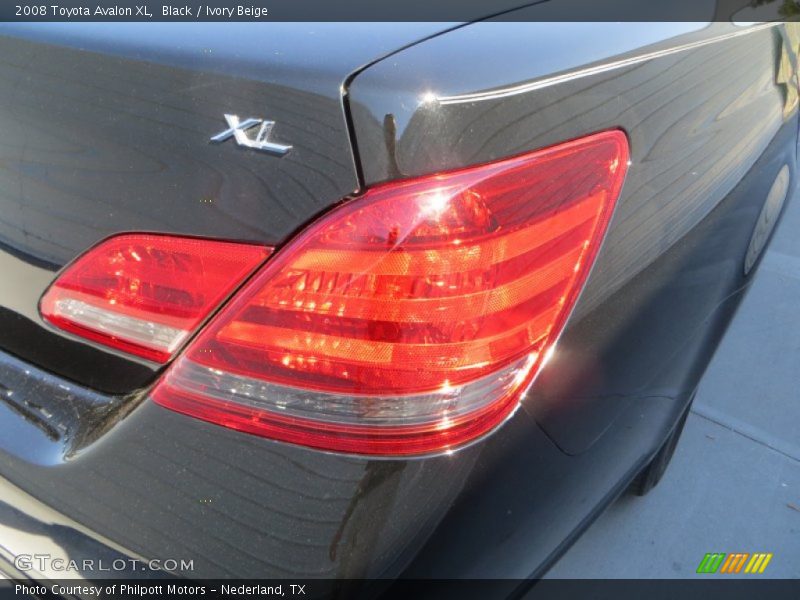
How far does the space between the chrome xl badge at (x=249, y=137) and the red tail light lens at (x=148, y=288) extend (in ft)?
0.43

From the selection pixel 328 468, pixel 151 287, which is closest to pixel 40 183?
pixel 151 287

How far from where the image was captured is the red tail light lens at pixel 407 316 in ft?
3.16

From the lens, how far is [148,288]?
Answer: 1.07 metres

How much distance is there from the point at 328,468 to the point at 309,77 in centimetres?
52

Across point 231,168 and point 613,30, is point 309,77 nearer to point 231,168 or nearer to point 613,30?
point 231,168

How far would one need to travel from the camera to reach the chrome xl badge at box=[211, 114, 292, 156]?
97cm

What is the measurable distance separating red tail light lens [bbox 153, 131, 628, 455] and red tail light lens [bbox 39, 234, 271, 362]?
32 millimetres

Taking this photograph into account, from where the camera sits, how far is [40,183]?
3.84 feet

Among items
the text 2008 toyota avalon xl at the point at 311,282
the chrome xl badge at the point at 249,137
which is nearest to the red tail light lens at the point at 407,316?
the text 2008 toyota avalon xl at the point at 311,282

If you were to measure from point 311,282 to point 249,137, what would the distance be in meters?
0.21

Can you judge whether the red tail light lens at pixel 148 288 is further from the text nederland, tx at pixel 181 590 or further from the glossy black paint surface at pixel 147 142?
the text nederland, tx at pixel 181 590

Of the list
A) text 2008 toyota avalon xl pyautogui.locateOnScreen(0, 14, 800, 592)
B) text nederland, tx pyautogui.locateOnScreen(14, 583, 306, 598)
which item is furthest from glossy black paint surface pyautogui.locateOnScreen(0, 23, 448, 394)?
text nederland, tx pyautogui.locateOnScreen(14, 583, 306, 598)
